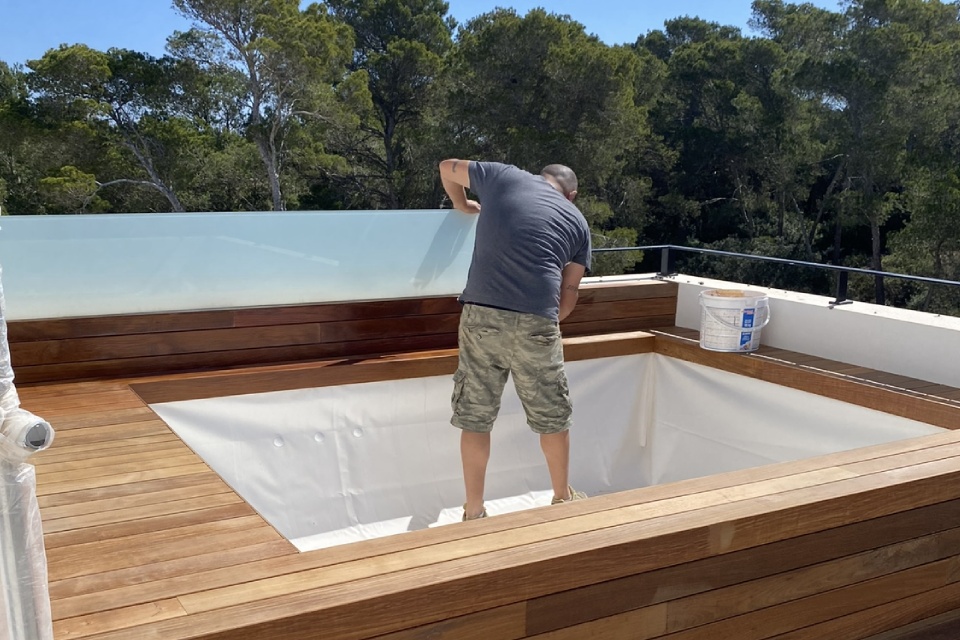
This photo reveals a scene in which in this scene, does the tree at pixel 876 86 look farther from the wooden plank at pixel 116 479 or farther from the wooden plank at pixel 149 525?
the wooden plank at pixel 149 525

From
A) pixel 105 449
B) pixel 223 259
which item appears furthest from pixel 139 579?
pixel 223 259

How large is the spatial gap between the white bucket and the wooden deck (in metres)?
1.19

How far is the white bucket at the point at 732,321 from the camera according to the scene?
11.2 ft

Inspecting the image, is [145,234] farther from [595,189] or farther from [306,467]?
[595,189]

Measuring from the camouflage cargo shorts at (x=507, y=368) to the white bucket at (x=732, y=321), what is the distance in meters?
0.98

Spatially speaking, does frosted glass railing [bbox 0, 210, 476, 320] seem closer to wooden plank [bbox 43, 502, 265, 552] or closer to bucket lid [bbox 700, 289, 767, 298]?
bucket lid [bbox 700, 289, 767, 298]

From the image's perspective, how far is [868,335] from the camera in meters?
3.25

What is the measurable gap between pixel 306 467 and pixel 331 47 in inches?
611

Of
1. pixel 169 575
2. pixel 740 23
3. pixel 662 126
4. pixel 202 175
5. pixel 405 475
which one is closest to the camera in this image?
pixel 169 575

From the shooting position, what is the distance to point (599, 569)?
1.54 meters

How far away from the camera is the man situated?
2.59m

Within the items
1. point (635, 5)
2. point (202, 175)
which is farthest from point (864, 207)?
point (202, 175)

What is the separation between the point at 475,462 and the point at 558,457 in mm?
266

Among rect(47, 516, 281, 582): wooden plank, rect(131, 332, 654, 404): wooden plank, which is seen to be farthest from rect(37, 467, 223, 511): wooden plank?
rect(131, 332, 654, 404): wooden plank
